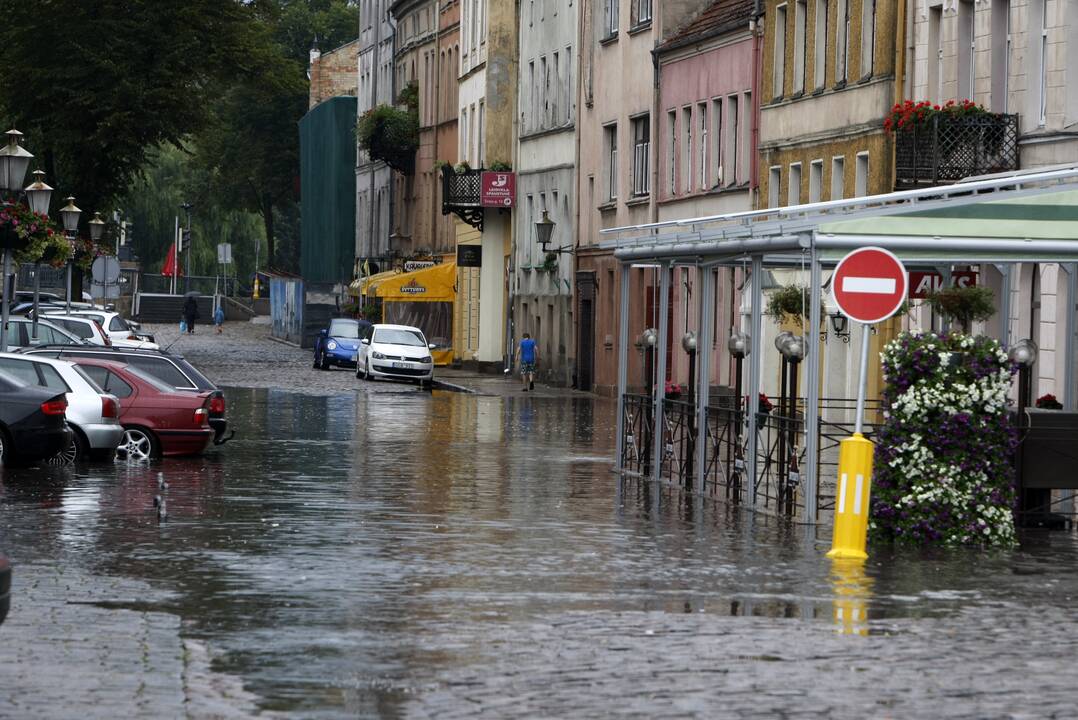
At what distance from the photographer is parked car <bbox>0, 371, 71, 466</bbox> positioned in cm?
2559

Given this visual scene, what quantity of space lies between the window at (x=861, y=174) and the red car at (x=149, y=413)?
1622 cm

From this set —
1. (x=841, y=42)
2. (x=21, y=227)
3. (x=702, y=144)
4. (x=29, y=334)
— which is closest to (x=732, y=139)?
(x=702, y=144)

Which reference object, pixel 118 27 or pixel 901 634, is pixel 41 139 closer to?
pixel 118 27

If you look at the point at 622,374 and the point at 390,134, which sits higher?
the point at 390,134

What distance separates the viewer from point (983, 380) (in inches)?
736

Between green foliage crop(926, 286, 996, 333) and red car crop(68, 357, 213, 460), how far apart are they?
11221mm

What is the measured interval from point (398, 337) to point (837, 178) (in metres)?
21.2

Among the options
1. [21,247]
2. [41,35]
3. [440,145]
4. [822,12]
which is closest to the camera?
[21,247]

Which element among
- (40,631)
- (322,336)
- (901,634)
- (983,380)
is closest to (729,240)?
(983,380)

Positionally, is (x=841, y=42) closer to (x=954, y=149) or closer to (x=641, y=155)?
(x=954, y=149)

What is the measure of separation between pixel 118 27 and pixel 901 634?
5006 cm

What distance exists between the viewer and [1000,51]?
35844 mm

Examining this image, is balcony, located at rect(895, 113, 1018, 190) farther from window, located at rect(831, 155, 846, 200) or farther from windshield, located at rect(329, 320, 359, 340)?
windshield, located at rect(329, 320, 359, 340)

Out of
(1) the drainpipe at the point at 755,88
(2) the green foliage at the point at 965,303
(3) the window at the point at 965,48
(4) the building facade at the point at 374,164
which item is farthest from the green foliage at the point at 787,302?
(4) the building facade at the point at 374,164
